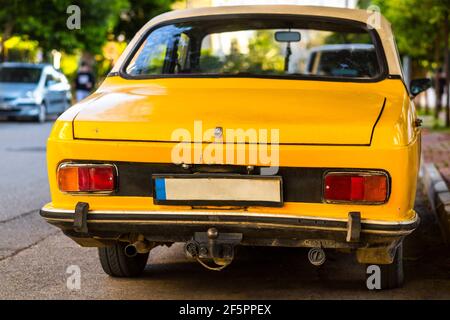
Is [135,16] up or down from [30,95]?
down

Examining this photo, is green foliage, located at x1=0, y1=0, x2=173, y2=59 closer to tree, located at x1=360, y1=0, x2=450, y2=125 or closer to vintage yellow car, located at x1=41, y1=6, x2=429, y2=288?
tree, located at x1=360, y1=0, x2=450, y2=125

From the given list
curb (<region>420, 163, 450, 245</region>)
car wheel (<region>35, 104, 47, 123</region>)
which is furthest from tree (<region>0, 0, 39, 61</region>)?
curb (<region>420, 163, 450, 245</region>)

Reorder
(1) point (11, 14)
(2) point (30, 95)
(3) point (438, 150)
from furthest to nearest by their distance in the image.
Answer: (1) point (11, 14)
(2) point (30, 95)
(3) point (438, 150)

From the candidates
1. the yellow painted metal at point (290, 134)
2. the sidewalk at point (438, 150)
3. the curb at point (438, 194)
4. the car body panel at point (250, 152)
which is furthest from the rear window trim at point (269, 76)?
the sidewalk at point (438, 150)

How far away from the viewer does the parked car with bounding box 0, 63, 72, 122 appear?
24484 millimetres

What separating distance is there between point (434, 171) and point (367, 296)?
5.79m

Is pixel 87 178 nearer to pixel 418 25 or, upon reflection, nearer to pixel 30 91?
pixel 30 91

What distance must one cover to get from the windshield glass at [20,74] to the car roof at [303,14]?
64.4 feet

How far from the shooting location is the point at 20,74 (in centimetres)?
2559

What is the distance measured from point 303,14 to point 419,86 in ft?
3.41

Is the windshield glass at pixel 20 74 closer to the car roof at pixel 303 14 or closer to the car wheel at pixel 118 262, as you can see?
the car roof at pixel 303 14

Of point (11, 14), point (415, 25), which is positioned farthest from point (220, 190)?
point (11, 14)

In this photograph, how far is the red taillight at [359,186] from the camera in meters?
4.56
